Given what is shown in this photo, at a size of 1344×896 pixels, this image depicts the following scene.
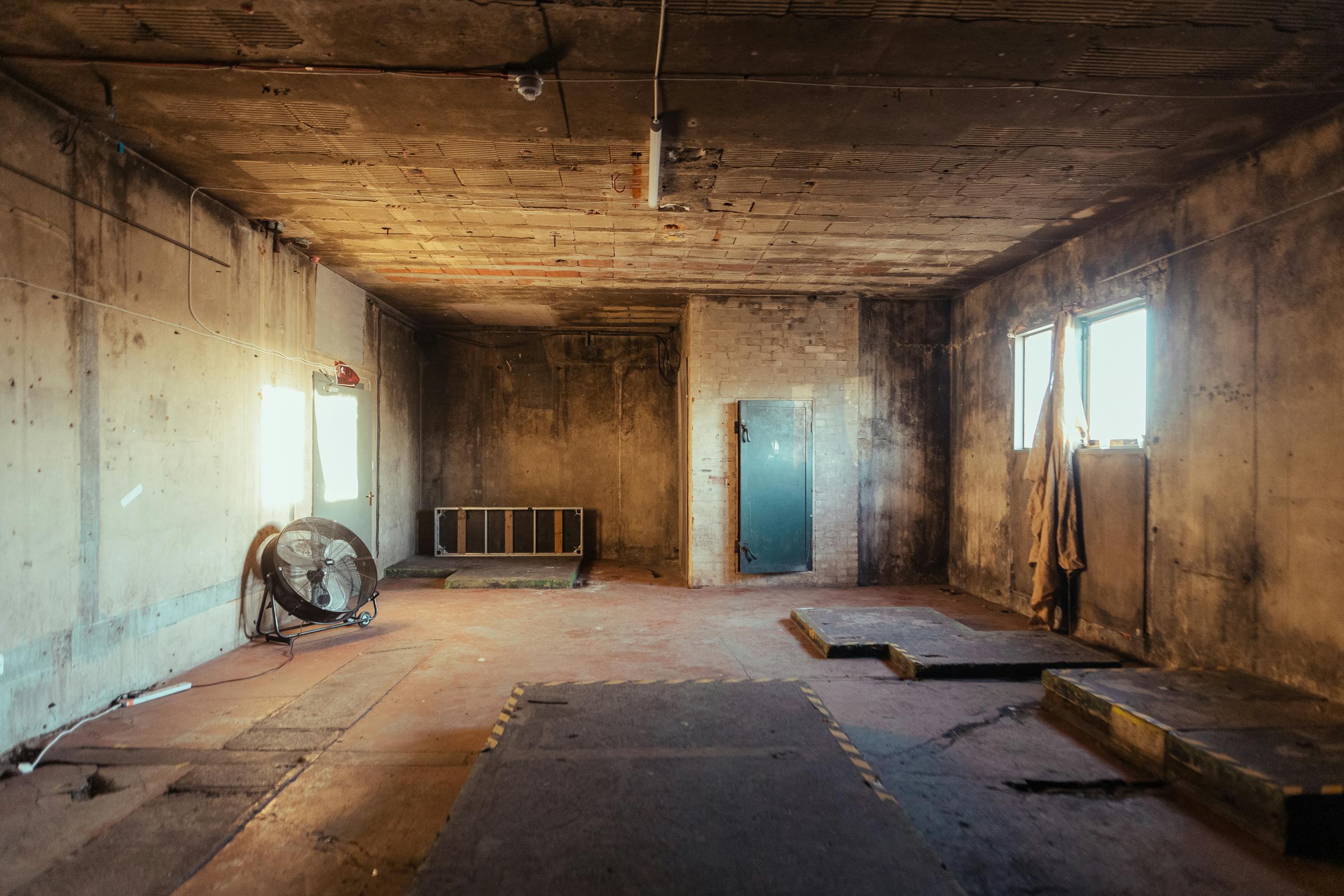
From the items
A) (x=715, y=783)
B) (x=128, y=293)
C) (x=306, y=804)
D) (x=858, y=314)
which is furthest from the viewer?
(x=858, y=314)

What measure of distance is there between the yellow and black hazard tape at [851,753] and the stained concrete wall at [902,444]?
436cm

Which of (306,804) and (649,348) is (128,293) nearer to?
(306,804)

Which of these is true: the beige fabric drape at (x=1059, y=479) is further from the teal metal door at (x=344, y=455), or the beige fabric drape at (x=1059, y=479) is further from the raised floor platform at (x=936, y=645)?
the teal metal door at (x=344, y=455)

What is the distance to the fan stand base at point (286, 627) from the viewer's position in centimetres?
516

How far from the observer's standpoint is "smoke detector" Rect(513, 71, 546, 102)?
10.1 feet

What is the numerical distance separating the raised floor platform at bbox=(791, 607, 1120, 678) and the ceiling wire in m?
3.55

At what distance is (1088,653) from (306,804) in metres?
5.08

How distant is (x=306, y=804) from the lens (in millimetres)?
2816

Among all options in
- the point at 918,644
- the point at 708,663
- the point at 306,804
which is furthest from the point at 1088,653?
the point at 306,804

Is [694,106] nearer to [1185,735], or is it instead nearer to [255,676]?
[1185,735]

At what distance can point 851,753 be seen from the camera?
2854 mm

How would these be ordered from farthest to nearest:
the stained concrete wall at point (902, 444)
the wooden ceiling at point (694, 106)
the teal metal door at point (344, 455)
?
the stained concrete wall at point (902, 444)
the teal metal door at point (344, 455)
the wooden ceiling at point (694, 106)

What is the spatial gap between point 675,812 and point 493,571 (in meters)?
5.89

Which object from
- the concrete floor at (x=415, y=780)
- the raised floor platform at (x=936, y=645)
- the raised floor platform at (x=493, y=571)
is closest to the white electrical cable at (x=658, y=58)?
the concrete floor at (x=415, y=780)
